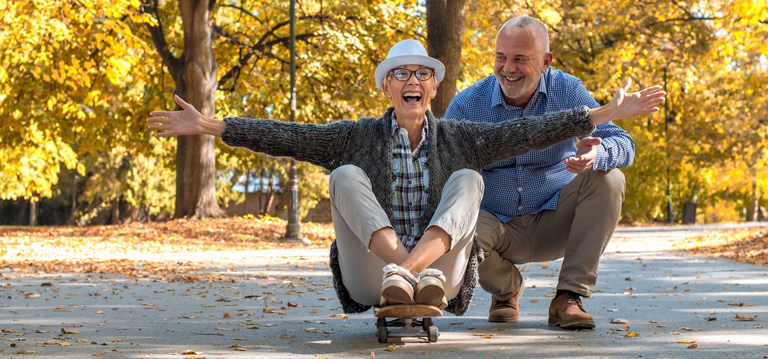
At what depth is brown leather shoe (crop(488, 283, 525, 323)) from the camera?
21.3 feet

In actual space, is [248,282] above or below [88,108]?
below

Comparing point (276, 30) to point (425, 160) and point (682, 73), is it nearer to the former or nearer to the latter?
point (682, 73)

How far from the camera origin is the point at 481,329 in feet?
20.1

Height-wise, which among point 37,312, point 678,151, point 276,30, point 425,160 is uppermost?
point 276,30

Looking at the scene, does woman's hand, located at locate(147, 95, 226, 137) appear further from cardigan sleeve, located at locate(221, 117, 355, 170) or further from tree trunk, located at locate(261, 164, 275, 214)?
tree trunk, located at locate(261, 164, 275, 214)

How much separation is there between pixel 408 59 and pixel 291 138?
2.42 ft

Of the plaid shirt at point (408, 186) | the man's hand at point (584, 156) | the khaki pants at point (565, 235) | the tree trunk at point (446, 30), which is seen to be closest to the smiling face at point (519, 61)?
the khaki pants at point (565, 235)

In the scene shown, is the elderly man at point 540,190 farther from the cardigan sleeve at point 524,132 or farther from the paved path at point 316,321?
the cardigan sleeve at point 524,132

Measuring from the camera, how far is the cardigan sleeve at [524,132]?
5.37 meters

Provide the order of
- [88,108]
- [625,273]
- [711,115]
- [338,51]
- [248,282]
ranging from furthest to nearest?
[88,108] → [711,115] → [338,51] → [625,273] → [248,282]

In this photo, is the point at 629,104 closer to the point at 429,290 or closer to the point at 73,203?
the point at 429,290

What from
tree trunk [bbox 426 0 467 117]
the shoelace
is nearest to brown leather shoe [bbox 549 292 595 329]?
the shoelace

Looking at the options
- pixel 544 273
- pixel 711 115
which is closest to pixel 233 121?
pixel 544 273

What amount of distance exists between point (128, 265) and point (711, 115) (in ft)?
69.9
